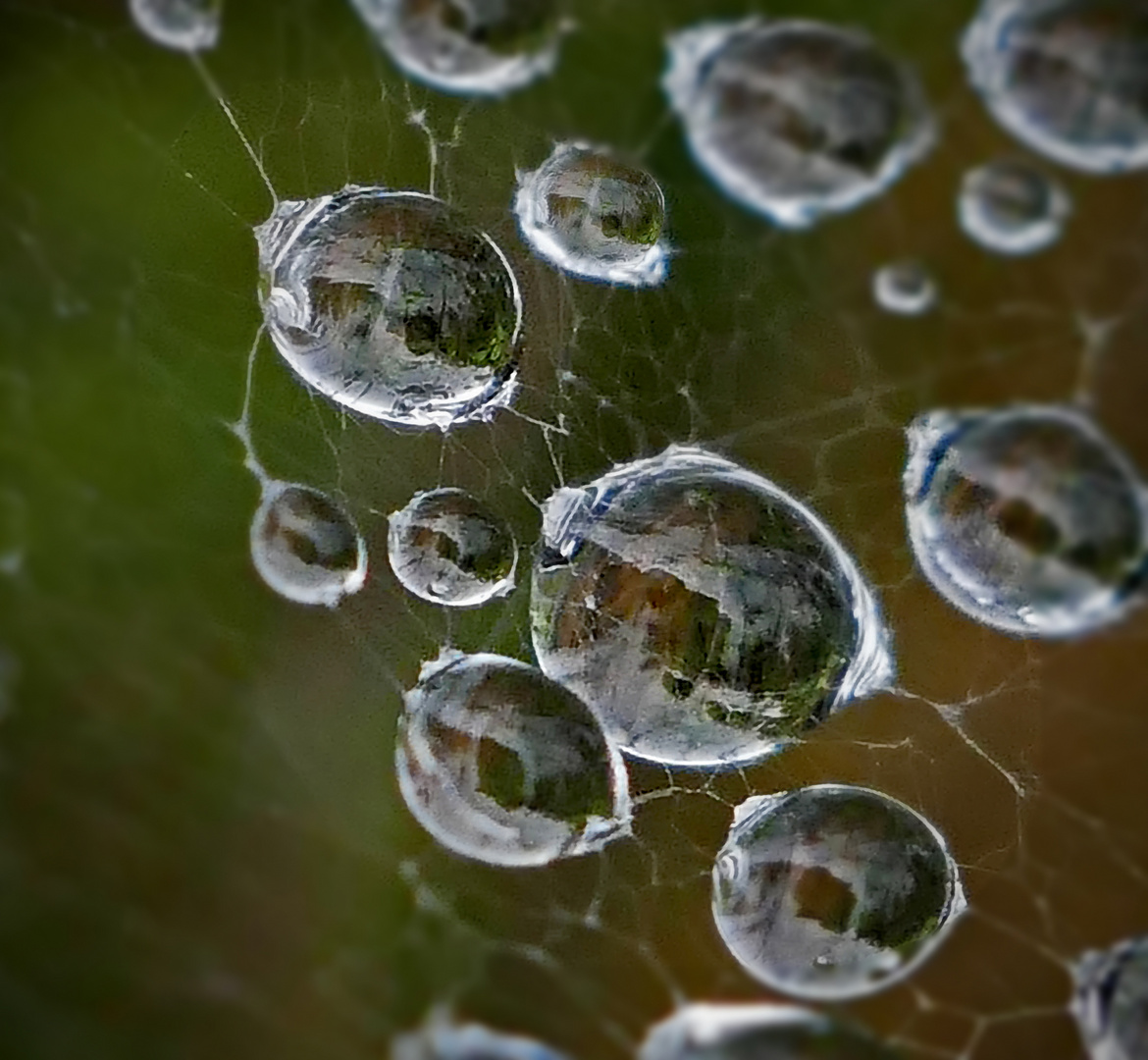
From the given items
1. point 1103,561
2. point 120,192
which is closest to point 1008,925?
point 1103,561

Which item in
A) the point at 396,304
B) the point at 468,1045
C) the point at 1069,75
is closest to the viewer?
the point at 1069,75

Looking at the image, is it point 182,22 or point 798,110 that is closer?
point 798,110

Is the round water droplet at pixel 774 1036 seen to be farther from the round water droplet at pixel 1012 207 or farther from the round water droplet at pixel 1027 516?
the round water droplet at pixel 1012 207

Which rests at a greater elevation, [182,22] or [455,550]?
[182,22]

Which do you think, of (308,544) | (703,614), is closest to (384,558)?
(308,544)

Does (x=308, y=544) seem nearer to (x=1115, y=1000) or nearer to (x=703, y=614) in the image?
(x=703, y=614)

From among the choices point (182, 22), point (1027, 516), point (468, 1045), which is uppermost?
point (182, 22)

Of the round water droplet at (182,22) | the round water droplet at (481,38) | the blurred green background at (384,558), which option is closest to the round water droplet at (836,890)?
the blurred green background at (384,558)
